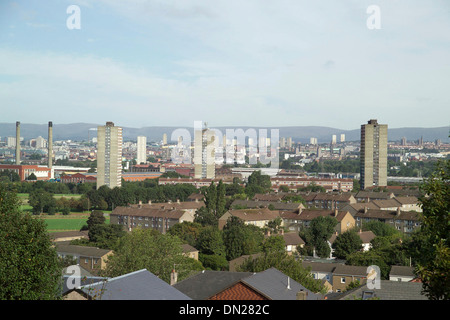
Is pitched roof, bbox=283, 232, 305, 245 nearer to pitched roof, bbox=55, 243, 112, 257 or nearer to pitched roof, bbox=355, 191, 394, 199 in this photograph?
pitched roof, bbox=55, 243, 112, 257

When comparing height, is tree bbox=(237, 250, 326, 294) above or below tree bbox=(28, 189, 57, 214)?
above

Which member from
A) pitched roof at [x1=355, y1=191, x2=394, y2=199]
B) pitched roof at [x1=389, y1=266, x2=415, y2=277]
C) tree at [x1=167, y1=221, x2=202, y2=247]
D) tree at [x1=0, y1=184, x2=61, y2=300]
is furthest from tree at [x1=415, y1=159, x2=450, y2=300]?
pitched roof at [x1=355, y1=191, x2=394, y2=199]

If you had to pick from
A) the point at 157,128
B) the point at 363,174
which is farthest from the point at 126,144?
the point at 363,174

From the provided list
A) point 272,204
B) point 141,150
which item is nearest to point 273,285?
point 272,204

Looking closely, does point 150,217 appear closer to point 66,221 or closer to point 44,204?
point 66,221

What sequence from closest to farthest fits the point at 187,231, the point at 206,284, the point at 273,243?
1. the point at 206,284
2. the point at 273,243
3. the point at 187,231
